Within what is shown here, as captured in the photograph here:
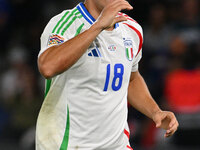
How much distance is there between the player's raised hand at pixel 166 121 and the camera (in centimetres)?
372

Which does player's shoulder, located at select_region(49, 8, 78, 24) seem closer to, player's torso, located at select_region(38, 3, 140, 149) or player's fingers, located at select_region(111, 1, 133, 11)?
player's torso, located at select_region(38, 3, 140, 149)

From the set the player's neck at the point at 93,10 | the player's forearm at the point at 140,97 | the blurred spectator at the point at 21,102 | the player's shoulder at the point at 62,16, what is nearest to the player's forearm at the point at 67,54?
the player's shoulder at the point at 62,16

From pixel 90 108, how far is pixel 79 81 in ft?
0.70

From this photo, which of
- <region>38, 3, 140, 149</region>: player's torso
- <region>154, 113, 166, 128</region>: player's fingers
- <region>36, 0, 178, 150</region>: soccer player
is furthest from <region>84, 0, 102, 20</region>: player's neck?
<region>154, 113, 166, 128</region>: player's fingers

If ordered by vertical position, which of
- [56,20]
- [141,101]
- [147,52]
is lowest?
[147,52]

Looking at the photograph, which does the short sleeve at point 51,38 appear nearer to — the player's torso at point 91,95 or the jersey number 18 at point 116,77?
the player's torso at point 91,95

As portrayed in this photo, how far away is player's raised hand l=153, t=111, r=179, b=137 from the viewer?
3.72m

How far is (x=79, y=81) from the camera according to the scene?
3.55 m

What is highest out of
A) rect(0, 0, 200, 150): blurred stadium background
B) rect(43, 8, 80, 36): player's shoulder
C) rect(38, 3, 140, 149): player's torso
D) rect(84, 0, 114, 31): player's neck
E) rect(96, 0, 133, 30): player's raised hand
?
rect(96, 0, 133, 30): player's raised hand

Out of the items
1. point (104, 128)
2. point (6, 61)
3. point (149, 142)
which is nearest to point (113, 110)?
point (104, 128)

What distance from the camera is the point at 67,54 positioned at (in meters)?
3.21

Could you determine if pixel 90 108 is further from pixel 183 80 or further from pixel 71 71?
pixel 183 80

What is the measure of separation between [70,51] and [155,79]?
5294 mm

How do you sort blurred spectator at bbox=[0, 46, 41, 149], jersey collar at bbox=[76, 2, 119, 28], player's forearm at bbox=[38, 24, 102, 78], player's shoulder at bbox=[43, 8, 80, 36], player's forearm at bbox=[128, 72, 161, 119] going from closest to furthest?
player's forearm at bbox=[38, 24, 102, 78] → player's shoulder at bbox=[43, 8, 80, 36] → jersey collar at bbox=[76, 2, 119, 28] → player's forearm at bbox=[128, 72, 161, 119] → blurred spectator at bbox=[0, 46, 41, 149]
